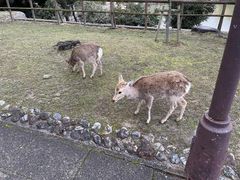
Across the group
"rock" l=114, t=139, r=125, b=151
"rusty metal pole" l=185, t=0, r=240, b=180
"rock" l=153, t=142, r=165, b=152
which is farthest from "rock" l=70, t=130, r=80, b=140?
"rusty metal pole" l=185, t=0, r=240, b=180

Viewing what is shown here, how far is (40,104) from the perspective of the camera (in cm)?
413

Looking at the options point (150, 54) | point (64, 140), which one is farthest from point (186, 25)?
point (64, 140)

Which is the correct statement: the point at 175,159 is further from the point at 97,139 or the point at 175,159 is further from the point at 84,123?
the point at 84,123

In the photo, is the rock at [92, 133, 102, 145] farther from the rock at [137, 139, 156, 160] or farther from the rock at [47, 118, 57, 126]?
the rock at [47, 118, 57, 126]

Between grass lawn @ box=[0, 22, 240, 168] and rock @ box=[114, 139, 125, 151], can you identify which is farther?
grass lawn @ box=[0, 22, 240, 168]

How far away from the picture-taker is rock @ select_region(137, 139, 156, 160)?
301 centimetres

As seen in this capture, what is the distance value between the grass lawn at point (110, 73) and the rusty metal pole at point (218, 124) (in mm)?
647

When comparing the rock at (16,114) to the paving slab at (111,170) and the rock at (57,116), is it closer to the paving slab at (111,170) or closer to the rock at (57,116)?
the rock at (57,116)

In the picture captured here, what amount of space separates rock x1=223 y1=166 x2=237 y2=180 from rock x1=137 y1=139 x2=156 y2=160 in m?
0.81

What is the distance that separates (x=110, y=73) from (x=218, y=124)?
321 centimetres

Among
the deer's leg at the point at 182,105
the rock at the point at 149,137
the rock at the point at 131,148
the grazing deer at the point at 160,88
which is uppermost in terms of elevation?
the grazing deer at the point at 160,88

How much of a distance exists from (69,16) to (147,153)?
10589 mm

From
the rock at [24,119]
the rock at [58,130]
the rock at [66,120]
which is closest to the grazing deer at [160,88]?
the rock at [66,120]

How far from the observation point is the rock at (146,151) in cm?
301
